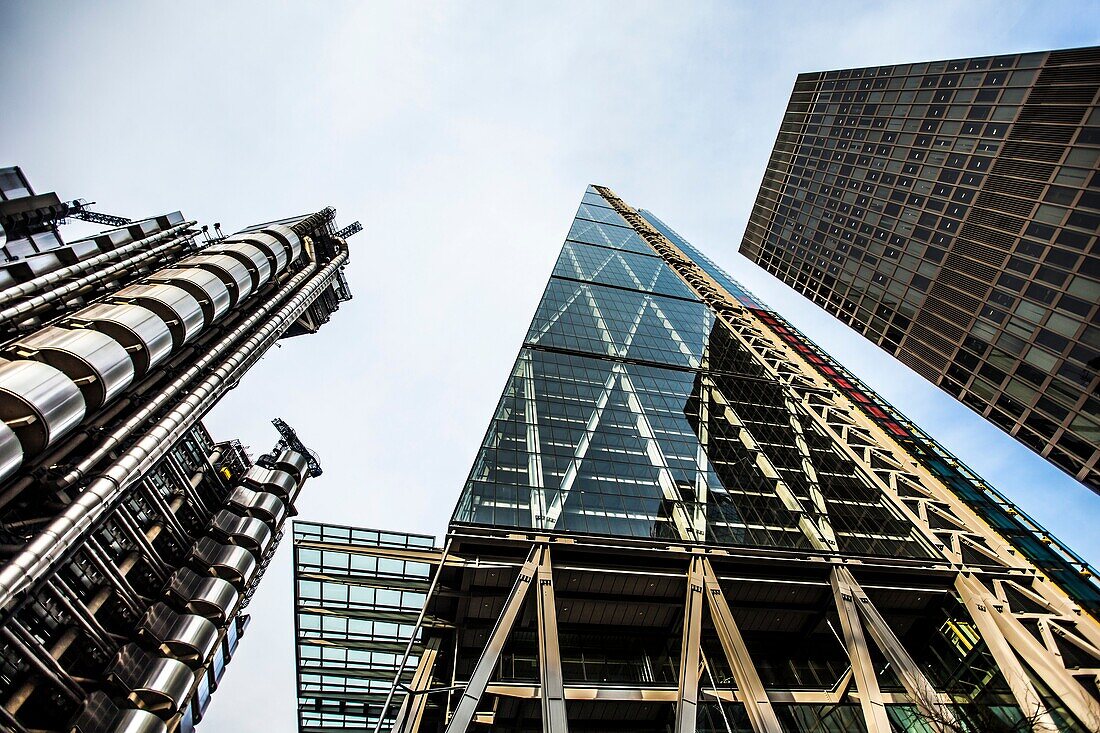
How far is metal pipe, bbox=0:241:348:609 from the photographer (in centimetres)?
2023

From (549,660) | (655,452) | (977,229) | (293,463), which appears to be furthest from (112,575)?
(977,229)

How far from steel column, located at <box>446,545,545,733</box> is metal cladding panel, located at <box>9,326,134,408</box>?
19.3 meters

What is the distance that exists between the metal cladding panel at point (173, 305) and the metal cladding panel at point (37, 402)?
8251mm

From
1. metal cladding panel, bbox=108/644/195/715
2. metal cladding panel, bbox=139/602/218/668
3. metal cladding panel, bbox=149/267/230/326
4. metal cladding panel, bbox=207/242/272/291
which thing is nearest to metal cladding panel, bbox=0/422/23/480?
metal cladding panel, bbox=108/644/195/715

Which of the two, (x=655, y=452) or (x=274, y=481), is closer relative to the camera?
(x=655, y=452)

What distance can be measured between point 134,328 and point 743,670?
99.0 ft

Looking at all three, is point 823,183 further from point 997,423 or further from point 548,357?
point 548,357

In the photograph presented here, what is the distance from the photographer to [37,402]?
20.8 m

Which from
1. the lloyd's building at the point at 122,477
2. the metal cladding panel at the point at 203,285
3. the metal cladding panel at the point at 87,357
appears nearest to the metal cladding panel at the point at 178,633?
the lloyd's building at the point at 122,477

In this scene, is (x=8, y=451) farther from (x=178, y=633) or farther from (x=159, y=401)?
(x=178, y=633)

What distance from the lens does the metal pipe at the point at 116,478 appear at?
2023cm

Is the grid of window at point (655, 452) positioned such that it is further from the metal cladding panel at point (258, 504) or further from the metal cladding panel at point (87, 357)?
the metal cladding panel at point (258, 504)

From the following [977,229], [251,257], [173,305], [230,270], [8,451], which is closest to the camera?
Result: [8,451]

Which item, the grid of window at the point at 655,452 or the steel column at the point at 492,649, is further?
the grid of window at the point at 655,452
